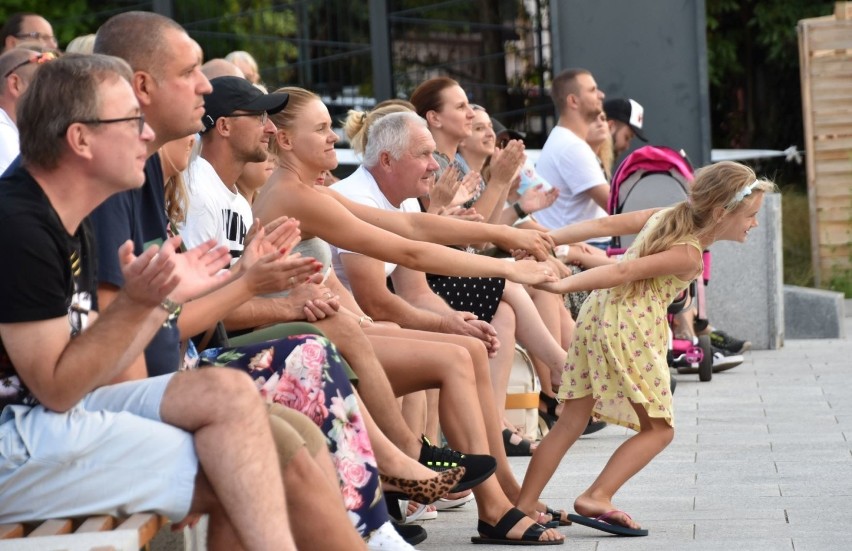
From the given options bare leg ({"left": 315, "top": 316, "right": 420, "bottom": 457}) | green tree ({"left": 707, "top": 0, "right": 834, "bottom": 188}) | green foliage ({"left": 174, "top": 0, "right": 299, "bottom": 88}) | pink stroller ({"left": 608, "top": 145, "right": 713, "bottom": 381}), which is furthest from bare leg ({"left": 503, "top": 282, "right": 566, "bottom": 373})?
green tree ({"left": 707, "top": 0, "right": 834, "bottom": 188})

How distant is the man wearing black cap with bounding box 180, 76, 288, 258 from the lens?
5.22 meters

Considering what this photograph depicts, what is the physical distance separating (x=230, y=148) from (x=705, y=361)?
5.17 m

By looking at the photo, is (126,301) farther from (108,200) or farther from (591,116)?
(591,116)

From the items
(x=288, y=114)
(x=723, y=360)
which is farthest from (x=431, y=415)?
(x=723, y=360)

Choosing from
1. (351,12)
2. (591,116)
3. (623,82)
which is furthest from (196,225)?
(351,12)

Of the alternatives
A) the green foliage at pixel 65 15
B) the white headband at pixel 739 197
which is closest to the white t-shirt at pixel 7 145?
the white headband at pixel 739 197

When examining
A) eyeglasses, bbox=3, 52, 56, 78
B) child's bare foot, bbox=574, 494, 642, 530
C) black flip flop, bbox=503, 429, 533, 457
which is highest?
eyeglasses, bbox=3, 52, 56, 78

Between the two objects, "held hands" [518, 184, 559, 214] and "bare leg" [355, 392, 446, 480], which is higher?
"held hands" [518, 184, 559, 214]

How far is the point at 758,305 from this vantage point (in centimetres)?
1148

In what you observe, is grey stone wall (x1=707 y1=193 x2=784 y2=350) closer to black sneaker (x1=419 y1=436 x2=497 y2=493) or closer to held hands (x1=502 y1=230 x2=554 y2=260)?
held hands (x1=502 y1=230 x2=554 y2=260)

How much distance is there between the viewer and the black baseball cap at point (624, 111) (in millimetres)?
10531

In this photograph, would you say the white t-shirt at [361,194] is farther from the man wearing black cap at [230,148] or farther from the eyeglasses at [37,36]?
the eyeglasses at [37,36]

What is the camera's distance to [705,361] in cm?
974

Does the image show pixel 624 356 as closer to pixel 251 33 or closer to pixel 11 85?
pixel 11 85
